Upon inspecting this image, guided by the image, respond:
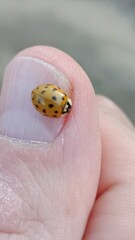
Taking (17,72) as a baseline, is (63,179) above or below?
below

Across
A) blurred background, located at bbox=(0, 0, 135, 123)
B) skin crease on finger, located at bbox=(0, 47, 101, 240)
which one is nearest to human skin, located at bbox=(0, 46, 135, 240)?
skin crease on finger, located at bbox=(0, 47, 101, 240)

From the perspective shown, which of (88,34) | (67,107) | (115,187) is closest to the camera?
(67,107)

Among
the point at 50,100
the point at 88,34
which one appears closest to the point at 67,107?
the point at 50,100

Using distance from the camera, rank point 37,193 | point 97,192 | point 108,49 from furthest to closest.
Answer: point 108,49 < point 97,192 < point 37,193

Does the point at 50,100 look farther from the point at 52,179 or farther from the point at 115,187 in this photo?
the point at 115,187

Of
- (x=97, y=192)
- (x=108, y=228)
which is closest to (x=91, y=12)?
(x=97, y=192)

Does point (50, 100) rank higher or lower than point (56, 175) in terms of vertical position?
higher

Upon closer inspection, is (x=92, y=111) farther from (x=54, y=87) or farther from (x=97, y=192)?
(x=97, y=192)
